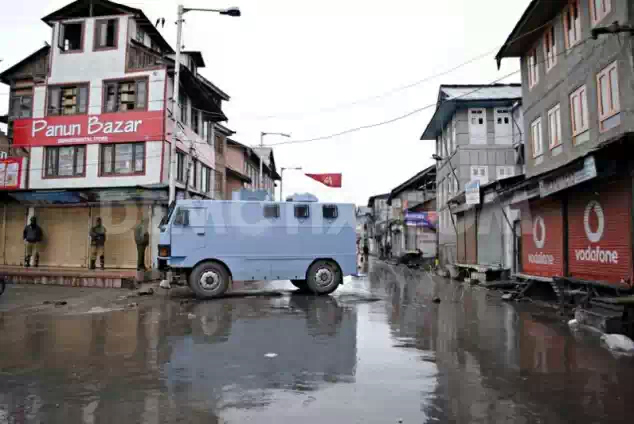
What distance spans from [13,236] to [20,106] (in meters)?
6.02

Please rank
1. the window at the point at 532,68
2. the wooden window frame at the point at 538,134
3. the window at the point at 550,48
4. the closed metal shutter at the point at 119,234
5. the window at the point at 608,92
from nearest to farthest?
the window at the point at 608,92
the window at the point at 550,48
the wooden window frame at the point at 538,134
the window at the point at 532,68
the closed metal shutter at the point at 119,234

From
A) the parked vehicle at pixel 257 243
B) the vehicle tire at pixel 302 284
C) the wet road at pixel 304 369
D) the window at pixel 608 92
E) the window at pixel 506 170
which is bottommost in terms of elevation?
the wet road at pixel 304 369

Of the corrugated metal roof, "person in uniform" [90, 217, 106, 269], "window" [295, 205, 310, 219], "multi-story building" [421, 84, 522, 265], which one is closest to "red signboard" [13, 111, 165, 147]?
"person in uniform" [90, 217, 106, 269]

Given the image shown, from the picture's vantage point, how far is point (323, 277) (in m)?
14.8

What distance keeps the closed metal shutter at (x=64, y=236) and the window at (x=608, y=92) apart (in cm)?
1947

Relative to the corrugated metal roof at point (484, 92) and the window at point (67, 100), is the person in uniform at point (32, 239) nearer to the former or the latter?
the window at point (67, 100)

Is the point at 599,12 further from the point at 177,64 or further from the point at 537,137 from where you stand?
the point at 177,64

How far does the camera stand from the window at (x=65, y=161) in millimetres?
20688

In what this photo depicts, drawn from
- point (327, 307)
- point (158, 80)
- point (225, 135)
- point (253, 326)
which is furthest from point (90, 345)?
point (225, 135)

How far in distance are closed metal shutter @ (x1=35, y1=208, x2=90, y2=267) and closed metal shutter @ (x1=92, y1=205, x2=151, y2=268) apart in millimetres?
844

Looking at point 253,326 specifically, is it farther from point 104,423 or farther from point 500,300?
point 500,300

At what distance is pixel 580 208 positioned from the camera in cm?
1247

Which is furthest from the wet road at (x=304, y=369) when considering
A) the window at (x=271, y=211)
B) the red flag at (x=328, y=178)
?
Result: the red flag at (x=328, y=178)

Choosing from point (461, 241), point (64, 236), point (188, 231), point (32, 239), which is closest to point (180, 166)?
point (64, 236)
